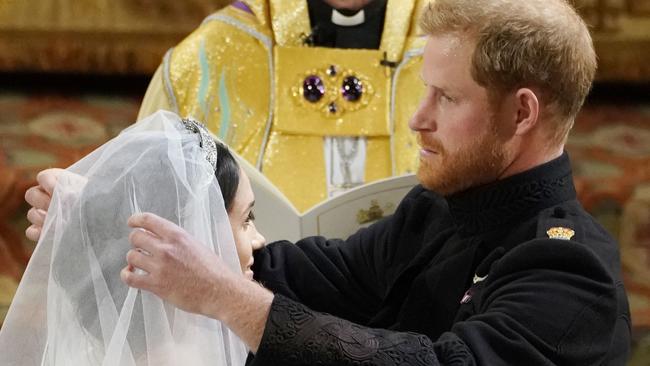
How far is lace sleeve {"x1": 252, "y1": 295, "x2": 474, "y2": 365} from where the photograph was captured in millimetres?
1792

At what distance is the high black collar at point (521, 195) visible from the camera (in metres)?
2.11

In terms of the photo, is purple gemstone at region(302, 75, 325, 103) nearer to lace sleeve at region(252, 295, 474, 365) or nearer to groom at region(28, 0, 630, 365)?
groom at region(28, 0, 630, 365)

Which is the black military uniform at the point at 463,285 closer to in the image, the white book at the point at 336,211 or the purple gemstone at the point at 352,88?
the white book at the point at 336,211

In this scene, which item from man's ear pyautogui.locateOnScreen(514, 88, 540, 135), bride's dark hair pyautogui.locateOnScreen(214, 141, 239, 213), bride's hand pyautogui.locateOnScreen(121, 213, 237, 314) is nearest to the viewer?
bride's hand pyautogui.locateOnScreen(121, 213, 237, 314)

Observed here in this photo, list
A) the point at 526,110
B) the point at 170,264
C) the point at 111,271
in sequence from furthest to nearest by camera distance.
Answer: the point at 526,110 → the point at 111,271 → the point at 170,264

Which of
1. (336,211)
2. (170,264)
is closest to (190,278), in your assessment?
(170,264)

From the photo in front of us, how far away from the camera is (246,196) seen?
201cm

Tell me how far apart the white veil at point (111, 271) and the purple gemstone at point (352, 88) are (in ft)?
6.65

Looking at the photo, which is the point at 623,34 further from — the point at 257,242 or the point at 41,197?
the point at 41,197

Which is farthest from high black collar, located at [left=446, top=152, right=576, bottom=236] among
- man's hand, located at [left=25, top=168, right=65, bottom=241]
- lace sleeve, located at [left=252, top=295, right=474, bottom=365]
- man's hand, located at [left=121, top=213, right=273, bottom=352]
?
man's hand, located at [left=25, top=168, right=65, bottom=241]

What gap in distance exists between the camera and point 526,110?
6.84ft

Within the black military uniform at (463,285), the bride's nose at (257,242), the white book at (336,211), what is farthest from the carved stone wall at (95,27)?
the bride's nose at (257,242)

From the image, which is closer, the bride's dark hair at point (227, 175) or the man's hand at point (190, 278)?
the man's hand at point (190, 278)

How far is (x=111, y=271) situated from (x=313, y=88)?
2108mm
